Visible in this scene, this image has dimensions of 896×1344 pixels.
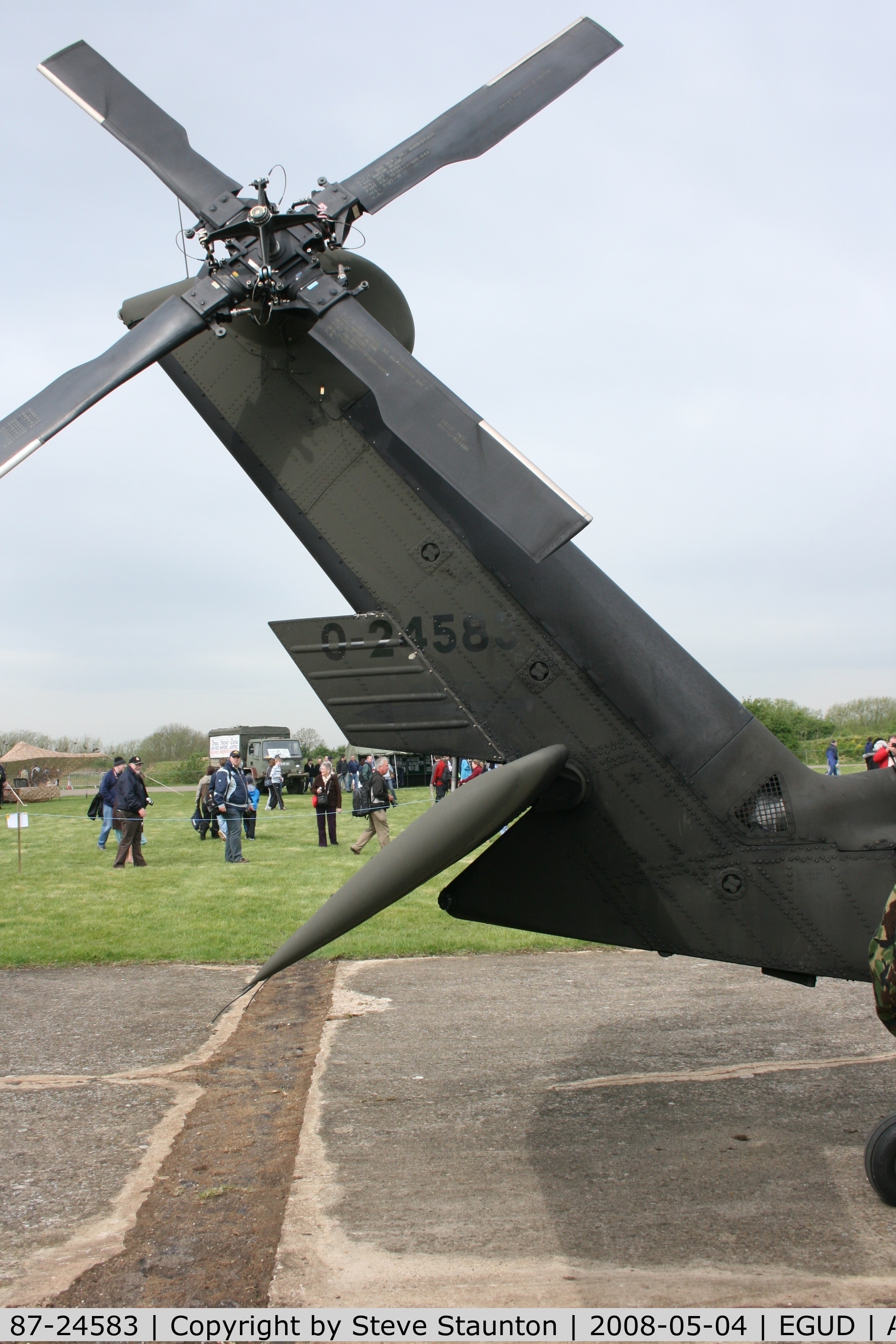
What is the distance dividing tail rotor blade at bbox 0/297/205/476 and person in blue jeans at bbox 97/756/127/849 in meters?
12.7

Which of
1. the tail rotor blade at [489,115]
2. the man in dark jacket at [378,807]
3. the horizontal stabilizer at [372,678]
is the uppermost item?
the tail rotor blade at [489,115]

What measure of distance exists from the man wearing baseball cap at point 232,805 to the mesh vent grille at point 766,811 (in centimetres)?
1195

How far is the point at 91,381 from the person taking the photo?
13.2 feet

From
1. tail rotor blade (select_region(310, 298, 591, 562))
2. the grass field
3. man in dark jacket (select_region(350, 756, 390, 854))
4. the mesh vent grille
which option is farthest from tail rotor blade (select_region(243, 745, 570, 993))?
man in dark jacket (select_region(350, 756, 390, 854))

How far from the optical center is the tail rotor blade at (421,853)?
289 centimetres

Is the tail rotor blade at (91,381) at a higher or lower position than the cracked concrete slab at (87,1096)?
higher

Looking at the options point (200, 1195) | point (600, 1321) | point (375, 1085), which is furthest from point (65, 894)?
point (600, 1321)

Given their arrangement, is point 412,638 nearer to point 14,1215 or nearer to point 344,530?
point 344,530

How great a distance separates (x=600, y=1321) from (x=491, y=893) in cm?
174

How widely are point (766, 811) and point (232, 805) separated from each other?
12.2m

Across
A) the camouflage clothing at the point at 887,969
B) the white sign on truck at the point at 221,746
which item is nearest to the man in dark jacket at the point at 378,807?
the camouflage clothing at the point at 887,969

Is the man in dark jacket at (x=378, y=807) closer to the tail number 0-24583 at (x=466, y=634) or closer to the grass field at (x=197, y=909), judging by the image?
the grass field at (x=197, y=909)

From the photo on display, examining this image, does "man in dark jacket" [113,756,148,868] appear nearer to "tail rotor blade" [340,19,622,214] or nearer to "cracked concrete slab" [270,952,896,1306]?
"cracked concrete slab" [270,952,896,1306]

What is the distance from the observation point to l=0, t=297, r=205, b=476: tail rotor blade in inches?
148
